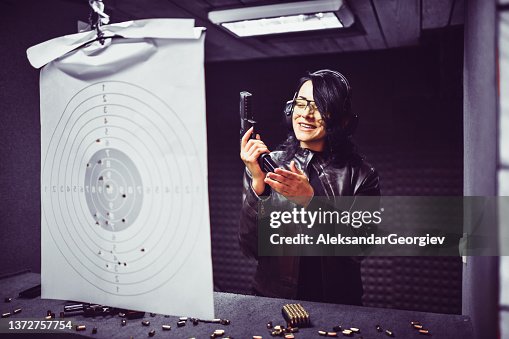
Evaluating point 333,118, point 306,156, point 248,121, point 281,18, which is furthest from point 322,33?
point 248,121

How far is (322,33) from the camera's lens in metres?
2.10

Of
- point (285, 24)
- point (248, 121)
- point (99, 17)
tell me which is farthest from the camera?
point (285, 24)

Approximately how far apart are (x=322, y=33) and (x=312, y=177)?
2.52ft

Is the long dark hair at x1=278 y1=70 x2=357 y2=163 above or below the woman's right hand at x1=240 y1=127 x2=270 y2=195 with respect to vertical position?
above

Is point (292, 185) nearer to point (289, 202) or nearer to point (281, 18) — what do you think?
point (289, 202)

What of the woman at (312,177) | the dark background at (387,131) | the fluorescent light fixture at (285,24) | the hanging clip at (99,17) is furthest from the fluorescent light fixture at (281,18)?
the hanging clip at (99,17)

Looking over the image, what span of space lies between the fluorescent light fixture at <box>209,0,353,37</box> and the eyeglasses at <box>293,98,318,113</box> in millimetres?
348

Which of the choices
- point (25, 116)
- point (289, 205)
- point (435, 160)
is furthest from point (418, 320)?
point (435, 160)

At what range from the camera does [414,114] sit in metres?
2.63

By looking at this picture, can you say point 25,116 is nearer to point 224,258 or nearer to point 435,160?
point 224,258

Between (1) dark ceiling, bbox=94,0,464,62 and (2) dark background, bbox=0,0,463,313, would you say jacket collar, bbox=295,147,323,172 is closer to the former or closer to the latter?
(2) dark background, bbox=0,0,463,313

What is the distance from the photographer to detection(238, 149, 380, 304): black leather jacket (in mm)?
1900

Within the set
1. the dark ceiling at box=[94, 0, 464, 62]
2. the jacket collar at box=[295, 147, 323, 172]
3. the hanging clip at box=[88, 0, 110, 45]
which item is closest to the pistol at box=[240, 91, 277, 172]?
the jacket collar at box=[295, 147, 323, 172]

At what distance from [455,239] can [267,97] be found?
4.64 ft
